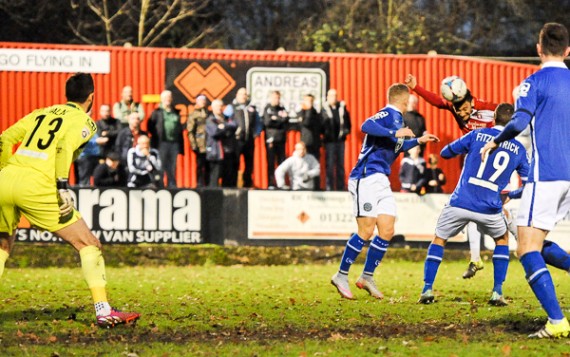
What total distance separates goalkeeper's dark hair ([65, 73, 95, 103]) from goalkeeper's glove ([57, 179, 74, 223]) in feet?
2.69

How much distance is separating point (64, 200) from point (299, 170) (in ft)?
37.6

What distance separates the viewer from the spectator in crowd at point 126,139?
21.0 meters

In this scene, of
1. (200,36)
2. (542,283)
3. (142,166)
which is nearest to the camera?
(542,283)

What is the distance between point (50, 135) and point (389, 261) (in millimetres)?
10822

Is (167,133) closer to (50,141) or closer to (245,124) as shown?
(245,124)

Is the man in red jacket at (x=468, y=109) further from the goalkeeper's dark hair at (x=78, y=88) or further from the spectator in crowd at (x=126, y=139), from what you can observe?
the spectator in crowd at (x=126, y=139)

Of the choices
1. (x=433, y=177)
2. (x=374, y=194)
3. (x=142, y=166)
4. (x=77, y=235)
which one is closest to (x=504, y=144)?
(x=374, y=194)

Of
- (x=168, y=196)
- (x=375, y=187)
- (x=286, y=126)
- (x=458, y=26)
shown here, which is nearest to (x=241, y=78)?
(x=286, y=126)

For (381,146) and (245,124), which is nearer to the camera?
(381,146)

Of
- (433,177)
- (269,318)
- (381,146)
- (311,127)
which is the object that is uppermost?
(311,127)

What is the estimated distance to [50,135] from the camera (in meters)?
10.3

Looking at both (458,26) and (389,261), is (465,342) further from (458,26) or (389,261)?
(458,26)

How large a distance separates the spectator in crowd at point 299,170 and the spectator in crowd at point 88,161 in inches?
124

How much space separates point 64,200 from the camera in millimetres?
10281
